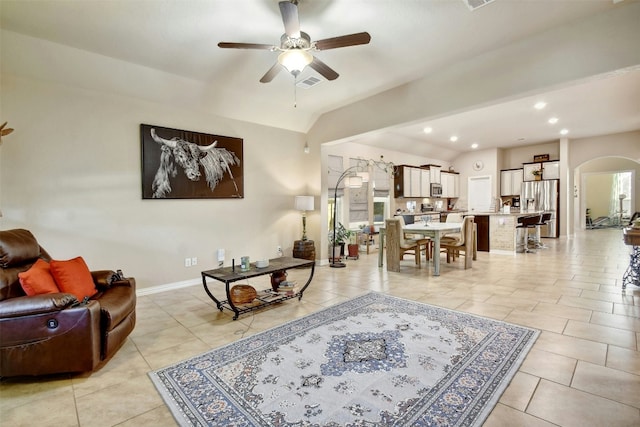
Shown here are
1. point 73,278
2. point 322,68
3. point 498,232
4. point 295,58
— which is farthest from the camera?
point 498,232

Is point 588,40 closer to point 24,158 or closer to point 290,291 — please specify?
point 290,291

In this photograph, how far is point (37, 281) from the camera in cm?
226

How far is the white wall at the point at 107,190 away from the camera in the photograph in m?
3.38

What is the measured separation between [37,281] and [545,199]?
1181 centimetres

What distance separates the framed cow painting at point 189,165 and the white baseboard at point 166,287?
4.28 feet

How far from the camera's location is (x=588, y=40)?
2969 mm

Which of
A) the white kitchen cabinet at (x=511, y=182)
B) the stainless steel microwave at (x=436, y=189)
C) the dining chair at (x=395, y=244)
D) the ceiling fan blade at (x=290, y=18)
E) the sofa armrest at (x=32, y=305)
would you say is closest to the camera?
the sofa armrest at (x=32, y=305)

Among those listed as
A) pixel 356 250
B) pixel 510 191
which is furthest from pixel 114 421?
pixel 510 191

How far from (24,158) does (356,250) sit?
5552mm

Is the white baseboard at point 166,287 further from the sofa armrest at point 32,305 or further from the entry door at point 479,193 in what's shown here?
the entry door at point 479,193

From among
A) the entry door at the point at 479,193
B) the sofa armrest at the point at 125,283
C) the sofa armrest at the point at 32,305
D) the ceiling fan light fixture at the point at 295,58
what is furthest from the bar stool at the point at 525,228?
the sofa armrest at the point at 32,305

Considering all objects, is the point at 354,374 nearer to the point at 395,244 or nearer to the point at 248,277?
the point at 248,277

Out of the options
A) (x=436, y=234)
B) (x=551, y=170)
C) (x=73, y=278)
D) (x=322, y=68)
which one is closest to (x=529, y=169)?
(x=551, y=170)

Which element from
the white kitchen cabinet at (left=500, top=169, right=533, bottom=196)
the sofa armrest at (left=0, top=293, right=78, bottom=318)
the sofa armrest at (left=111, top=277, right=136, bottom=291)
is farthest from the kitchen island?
the sofa armrest at (left=0, top=293, right=78, bottom=318)
